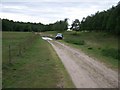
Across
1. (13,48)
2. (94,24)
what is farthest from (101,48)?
(94,24)

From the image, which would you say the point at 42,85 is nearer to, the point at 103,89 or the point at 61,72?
the point at 103,89

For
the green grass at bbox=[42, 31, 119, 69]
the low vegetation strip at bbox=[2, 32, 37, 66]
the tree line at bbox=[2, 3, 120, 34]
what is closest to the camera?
the low vegetation strip at bbox=[2, 32, 37, 66]

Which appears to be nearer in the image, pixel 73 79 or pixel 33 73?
pixel 73 79

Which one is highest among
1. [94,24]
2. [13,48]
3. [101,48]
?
[94,24]

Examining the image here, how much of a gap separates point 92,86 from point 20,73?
14.0 ft

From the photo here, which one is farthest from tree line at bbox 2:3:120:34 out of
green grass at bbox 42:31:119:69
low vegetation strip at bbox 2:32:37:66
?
low vegetation strip at bbox 2:32:37:66

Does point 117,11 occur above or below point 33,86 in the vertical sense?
above

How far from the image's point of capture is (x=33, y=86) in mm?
10727

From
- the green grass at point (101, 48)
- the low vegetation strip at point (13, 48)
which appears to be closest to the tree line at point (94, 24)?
the green grass at point (101, 48)

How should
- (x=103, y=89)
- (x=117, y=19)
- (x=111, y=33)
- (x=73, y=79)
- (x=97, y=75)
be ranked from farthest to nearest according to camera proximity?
(x=111, y=33), (x=117, y=19), (x=97, y=75), (x=73, y=79), (x=103, y=89)

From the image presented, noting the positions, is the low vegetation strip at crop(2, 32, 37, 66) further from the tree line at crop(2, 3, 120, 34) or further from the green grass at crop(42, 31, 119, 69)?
the tree line at crop(2, 3, 120, 34)

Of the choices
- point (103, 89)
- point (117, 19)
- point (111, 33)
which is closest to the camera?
point (103, 89)

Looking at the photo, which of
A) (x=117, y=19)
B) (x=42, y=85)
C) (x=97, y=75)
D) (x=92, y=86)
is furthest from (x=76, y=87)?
(x=117, y=19)

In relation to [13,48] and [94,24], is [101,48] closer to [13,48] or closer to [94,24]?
[13,48]
